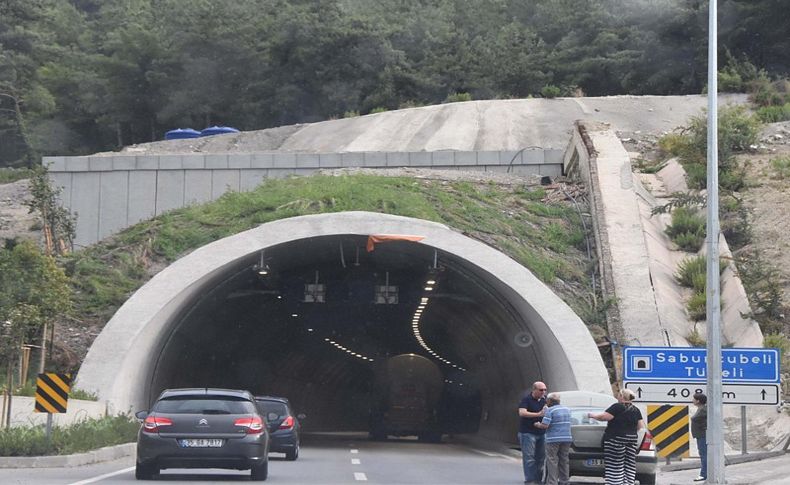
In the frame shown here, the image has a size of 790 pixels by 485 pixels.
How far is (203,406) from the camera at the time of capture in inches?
750

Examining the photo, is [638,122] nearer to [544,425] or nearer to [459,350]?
[459,350]

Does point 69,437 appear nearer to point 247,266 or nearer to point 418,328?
Answer: point 247,266

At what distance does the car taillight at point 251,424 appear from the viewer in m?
18.8

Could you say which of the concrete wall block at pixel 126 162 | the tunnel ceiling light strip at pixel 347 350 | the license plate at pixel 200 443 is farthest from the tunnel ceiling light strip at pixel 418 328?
the license plate at pixel 200 443

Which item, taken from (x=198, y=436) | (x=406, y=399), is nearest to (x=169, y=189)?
(x=406, y=399)

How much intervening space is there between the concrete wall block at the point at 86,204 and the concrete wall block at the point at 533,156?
1595 cm

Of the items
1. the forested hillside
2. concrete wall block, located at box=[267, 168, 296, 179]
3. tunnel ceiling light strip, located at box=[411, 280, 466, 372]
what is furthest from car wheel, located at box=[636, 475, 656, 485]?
the forested hillside

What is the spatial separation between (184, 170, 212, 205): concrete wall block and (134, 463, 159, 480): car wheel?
2695cm

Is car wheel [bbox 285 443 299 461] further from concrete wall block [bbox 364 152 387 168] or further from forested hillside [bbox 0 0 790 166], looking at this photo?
forested hillside [bbox 0 0 790 166]

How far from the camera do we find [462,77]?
278ft

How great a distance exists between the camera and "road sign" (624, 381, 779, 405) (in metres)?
20.1

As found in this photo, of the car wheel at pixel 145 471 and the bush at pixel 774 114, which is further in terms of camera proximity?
the bush at pixel 774 114

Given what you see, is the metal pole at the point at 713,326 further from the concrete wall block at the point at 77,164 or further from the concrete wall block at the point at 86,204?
the concrete wall block at the point at 77,164

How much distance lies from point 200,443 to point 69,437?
555cm
